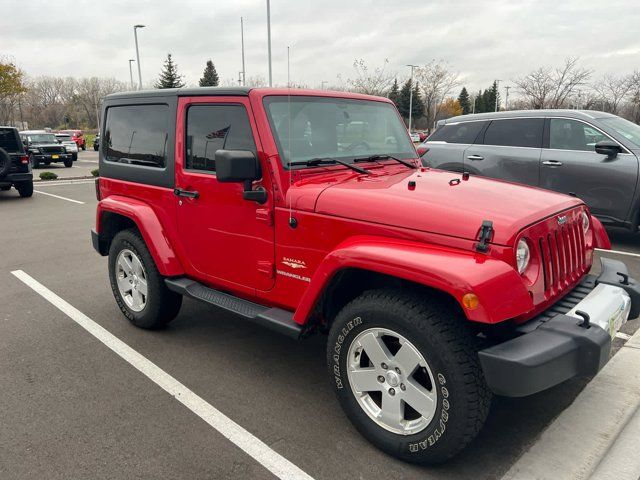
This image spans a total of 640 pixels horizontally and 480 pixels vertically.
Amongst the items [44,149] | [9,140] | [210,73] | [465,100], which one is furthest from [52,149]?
[465,100]

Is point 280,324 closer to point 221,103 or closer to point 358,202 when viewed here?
point 358,202

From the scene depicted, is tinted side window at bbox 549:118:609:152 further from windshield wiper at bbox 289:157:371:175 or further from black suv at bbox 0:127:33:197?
black suv at bbox 0:127:33:197

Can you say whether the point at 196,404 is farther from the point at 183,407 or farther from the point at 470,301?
the point at 470,301

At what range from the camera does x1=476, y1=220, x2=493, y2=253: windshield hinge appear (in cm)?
233

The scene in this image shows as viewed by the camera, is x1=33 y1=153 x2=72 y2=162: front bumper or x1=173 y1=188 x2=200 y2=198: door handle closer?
x1=173 y1=188 x2=200 y2=198: door handle

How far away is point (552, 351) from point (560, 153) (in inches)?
214

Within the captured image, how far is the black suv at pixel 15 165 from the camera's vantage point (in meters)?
12.3

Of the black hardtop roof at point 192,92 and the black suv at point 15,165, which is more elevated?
the black hardtop roof at point 192,92

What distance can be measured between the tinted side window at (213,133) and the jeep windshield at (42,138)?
71.0 ft

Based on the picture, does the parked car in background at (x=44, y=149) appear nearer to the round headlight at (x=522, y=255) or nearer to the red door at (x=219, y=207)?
the red door at (x=219, y=207)

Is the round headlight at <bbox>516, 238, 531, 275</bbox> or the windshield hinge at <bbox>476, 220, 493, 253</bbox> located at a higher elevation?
the windshield hinge at <bbox>476, 220, 493, 253</bbox>

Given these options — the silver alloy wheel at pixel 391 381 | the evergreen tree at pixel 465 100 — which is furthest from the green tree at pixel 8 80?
the evergreen tree at pixel 465 100

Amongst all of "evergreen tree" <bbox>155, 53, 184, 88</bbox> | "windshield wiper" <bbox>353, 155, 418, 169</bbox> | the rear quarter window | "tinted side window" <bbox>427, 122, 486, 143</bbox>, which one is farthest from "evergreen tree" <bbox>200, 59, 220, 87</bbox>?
"windshield wiper" <bbox>353, 155, 418, 169</bbox>

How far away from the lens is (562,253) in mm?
2775
